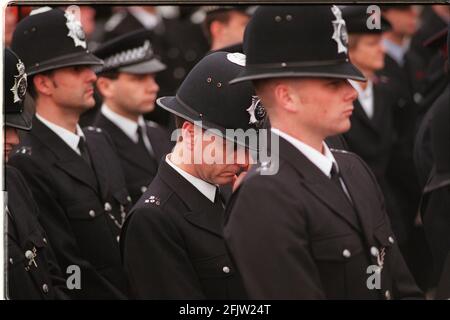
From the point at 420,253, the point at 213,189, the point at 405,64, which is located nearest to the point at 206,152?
the point at 213,189

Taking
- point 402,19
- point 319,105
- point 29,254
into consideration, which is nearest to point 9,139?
point 29,254

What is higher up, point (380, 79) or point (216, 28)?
point (216, 28)

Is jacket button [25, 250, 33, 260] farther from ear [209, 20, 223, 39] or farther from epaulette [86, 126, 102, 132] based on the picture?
ear [209, 20, 223, 39]

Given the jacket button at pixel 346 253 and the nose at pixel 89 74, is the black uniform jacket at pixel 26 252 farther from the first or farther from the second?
the jacket button at pixel 346 253

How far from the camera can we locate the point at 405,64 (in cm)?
740

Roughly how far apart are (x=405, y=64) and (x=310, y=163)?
344 cm

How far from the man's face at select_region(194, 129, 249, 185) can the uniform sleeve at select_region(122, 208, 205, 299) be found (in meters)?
0.26

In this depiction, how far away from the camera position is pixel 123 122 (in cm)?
601

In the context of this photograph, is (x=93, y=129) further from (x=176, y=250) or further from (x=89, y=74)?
(x=176, y=250)

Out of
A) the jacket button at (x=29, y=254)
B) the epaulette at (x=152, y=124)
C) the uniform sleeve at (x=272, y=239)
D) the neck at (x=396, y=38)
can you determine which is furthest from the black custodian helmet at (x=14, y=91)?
the neck at (x=396, y=38)

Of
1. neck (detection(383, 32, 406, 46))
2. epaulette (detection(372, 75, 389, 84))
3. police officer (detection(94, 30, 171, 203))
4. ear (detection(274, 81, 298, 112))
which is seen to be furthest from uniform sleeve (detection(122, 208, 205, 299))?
neck (detection(383, 32, 406, 46))

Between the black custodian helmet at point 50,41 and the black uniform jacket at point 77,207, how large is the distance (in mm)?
270

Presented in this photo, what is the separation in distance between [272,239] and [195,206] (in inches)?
26.4

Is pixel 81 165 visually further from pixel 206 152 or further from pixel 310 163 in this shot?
pixel 310 163
